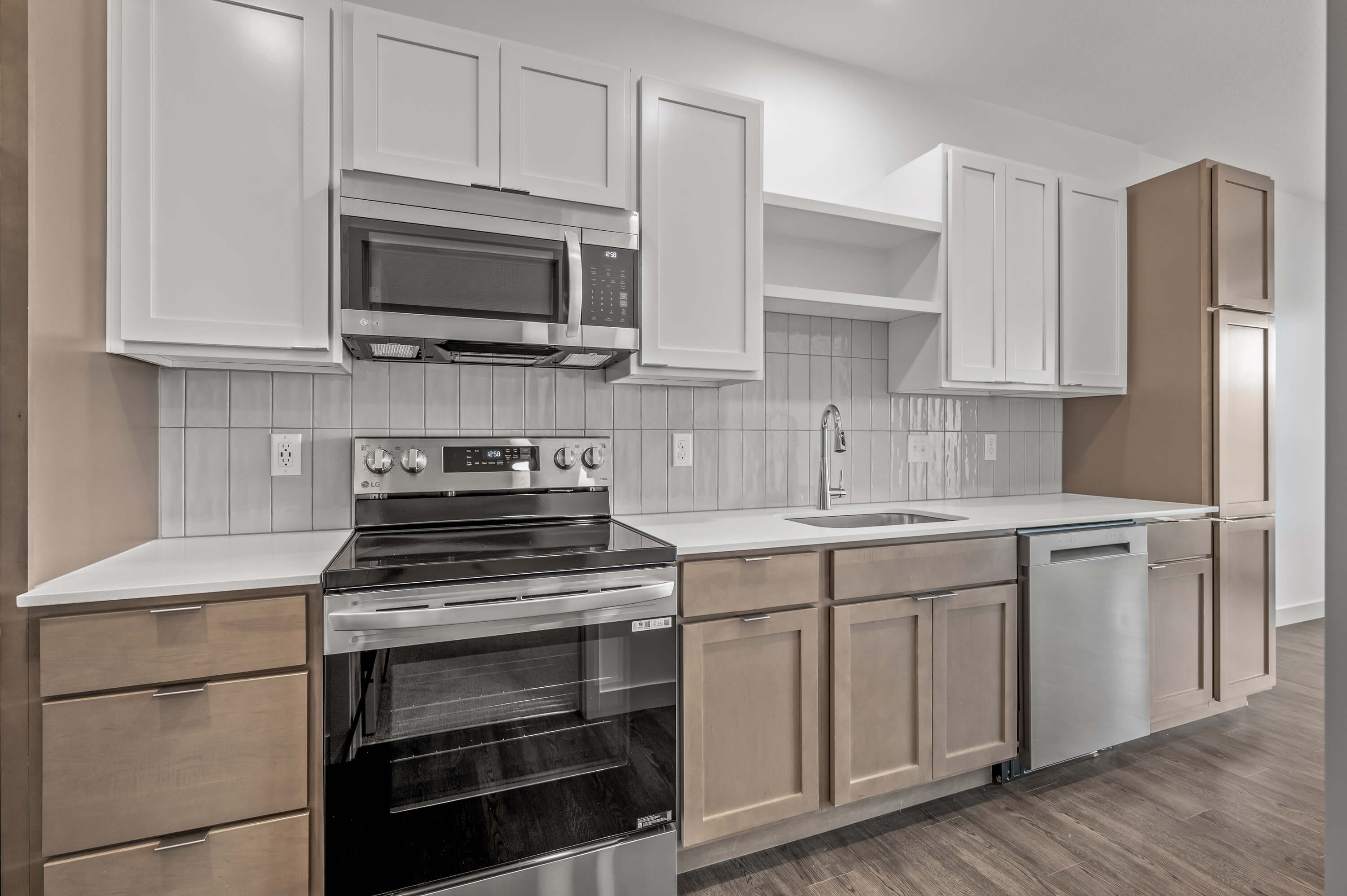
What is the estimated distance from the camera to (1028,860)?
1928 millimetres

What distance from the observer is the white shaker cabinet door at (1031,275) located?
8.97 feet

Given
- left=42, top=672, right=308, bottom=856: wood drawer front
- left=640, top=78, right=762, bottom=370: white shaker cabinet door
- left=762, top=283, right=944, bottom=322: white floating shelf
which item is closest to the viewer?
left=42, top=672, right=308, bottom=856: wood drawer front

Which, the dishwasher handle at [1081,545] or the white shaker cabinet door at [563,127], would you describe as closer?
the white shaker cabinet door at [563,127]

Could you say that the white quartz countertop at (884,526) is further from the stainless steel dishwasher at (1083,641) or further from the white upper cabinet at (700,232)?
the white upper cabinet at (700,232)

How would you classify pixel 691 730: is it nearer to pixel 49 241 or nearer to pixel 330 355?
pixel 330 355

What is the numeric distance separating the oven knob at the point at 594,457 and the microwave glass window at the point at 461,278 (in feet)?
1.63

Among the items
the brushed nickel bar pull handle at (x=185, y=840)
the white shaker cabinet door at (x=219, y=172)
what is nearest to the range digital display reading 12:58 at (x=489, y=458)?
the white shaker cabinet door at (x=219, y=172)

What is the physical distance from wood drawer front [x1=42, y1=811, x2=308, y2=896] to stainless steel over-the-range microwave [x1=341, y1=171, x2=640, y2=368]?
115cm

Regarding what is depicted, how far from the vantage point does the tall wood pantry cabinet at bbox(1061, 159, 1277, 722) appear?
2777mm

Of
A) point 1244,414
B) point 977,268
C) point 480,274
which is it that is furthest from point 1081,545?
point 480,274

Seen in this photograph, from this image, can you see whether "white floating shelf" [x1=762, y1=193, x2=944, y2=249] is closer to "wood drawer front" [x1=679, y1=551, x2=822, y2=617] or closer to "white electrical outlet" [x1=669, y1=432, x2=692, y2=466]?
"white electrical outlet" [x1=669, y1=432, x2=692, y2=466]

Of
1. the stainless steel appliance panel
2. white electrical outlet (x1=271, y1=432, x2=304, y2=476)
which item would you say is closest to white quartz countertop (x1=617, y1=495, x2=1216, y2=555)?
the stainless steel appliance panel

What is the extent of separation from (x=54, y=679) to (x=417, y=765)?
0.70 metres

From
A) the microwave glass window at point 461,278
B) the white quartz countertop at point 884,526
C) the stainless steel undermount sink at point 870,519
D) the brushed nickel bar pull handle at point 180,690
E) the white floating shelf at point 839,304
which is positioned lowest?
the brushed nickel bar pull handle at point 180,690
